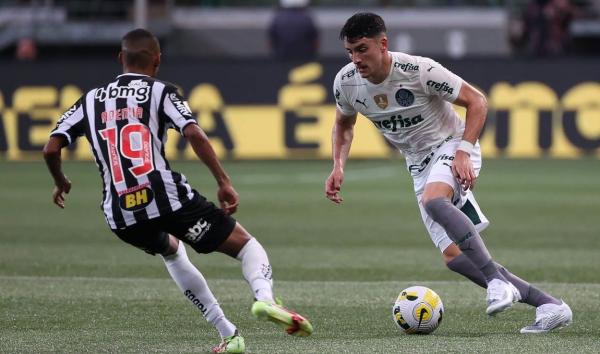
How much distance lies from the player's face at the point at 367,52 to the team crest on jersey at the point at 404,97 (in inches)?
10.0

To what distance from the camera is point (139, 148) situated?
681 cm

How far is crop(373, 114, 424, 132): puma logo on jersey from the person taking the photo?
318 inches

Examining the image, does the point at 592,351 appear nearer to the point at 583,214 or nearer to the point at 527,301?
the point at 527,301

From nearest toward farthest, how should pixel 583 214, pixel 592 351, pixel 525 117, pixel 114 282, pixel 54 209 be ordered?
1. pixel 592 351
2. pixel 114 282
3. pixel 583 214
4. pixel 54 209
5. pixel 525 117

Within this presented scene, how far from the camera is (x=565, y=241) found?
13352 mm

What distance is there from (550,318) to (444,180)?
1017 millimetres

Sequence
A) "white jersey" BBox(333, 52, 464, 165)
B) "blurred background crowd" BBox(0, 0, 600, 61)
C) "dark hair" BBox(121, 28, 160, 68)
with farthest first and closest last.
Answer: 1. "blurred background crowd" BBox(0, 0, 600, 61)
2. "white jersey" BBox(333, 52, 464, 165)
3. "dark hair" BBox(121, 28, 160, 68)

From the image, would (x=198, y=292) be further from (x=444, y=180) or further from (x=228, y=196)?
(x=444, y=180)

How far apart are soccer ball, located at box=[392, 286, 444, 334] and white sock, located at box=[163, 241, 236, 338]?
120 cm

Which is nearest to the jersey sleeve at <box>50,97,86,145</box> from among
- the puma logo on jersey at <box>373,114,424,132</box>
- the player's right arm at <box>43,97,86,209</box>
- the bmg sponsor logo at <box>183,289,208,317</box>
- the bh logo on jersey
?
the player's right arm at <box>43,97,86,209</box>

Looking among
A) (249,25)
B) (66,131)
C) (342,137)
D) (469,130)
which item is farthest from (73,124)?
(249,25)

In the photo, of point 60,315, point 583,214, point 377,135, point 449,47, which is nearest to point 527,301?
point 60,315

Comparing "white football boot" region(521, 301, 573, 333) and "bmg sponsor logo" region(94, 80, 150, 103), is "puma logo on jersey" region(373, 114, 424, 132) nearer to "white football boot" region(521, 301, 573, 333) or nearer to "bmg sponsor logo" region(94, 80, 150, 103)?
"white football boot" region(521, 301, 573, 333)

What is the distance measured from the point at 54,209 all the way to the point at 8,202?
96 centimetres
